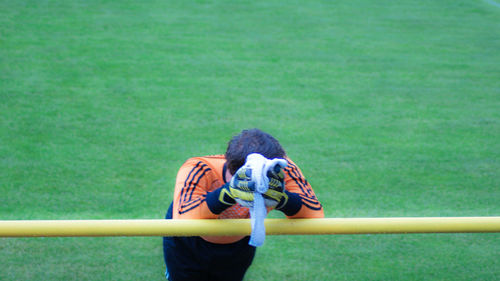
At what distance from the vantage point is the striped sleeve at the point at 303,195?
1.51 metres

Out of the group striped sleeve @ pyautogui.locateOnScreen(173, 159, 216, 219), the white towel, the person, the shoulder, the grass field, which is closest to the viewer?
the white towel

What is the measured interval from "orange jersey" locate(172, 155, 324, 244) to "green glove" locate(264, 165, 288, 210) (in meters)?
0.16

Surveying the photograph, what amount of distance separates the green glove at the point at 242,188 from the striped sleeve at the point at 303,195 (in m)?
0.26

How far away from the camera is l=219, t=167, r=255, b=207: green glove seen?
1259 millimetres

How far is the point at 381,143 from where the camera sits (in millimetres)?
4059

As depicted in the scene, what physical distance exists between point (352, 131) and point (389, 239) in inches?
57.3

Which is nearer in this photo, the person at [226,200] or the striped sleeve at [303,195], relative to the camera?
the person at [226,200]

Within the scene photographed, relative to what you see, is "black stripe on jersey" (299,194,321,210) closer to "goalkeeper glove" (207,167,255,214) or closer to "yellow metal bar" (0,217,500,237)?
"yellow metal bar" (0,217,500,237)

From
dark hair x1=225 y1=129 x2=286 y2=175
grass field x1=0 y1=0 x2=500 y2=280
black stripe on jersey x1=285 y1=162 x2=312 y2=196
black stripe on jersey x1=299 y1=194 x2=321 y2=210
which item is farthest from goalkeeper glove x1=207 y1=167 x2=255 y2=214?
grass field x1=0 y1=0 x2=500 y2=280

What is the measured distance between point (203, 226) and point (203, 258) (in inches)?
17.9

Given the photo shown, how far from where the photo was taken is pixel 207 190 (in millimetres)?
1742

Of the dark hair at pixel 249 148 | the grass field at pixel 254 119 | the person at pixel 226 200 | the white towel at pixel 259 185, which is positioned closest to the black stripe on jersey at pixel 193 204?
the person at pixel 226 200

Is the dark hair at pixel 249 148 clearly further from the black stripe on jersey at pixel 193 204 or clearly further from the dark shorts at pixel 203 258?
the dark shorts at pixel 203 258

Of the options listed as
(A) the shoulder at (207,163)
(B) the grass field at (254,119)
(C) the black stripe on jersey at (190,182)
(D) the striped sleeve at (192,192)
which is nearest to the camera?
(D) the striped sleeve at (192,192)
